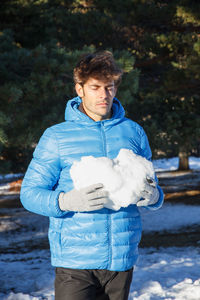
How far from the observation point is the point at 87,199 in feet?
6.34

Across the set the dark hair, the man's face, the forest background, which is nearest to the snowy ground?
the forest background

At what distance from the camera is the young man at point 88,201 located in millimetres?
2061

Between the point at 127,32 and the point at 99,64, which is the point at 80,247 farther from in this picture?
the point at 127,32

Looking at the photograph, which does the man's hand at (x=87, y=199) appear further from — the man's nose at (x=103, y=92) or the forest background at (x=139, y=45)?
the forest background at (x=139, y=45)

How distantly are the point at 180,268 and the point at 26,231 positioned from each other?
16.7ft

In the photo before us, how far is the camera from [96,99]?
2197mm

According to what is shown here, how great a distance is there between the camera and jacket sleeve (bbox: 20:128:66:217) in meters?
2.08

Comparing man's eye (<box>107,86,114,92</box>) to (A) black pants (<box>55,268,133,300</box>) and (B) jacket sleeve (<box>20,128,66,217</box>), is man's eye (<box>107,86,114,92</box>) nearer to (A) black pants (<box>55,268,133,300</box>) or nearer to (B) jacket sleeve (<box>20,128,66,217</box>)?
(B) jacket sleeve (<box>20,128,66,217</box>)

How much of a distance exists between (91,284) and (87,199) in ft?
1.57

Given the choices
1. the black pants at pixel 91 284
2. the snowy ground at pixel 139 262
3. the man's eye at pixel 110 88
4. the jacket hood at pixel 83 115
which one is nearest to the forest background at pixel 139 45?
the snowy ground at pixel 139 262

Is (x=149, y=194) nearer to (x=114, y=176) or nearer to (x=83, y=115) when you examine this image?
(x=114, y=176)

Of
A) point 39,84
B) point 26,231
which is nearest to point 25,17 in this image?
point 39,84

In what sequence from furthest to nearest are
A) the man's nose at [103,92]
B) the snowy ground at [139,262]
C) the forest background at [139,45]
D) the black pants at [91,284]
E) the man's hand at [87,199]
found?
the forest background at [139,45]
the snowy ground at [139,262]
the man's nose at [103,92]
the black pants at [91,284]
the man's hand at [87,199]

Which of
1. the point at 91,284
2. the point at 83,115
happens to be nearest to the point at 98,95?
the point at 83,115
